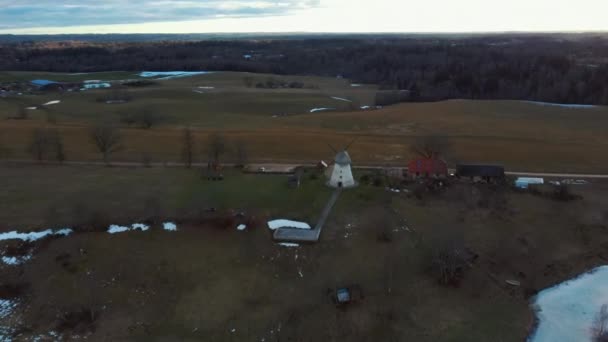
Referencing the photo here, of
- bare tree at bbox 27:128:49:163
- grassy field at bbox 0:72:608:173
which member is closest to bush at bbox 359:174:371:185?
grassy field at bbox 0:72:608:173

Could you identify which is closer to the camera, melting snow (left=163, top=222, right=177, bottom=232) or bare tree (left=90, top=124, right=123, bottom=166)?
melting snow (left=163, top=222, right=177, bottom=232)

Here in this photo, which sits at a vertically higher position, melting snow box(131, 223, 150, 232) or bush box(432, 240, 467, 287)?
melting snow box(131, 223, 150, 232)

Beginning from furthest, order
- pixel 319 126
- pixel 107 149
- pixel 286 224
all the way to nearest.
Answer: pixel 319 126 → pixel 107 149 → pixel 286 224

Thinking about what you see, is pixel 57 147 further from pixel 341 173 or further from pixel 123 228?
pixel 341 173

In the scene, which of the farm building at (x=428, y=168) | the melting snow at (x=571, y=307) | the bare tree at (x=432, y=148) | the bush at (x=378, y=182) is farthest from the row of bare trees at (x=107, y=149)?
the melting snow at (x=571, y=307)

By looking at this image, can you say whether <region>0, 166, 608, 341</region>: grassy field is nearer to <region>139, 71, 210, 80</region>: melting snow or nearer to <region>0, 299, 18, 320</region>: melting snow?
<region>0, 299, 18, 320</region>: melting snow

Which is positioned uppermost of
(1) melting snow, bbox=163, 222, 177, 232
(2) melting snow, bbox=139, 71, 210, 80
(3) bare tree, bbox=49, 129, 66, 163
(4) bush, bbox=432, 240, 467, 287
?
(2) melting snow, bbox=139, 71, 210, 80

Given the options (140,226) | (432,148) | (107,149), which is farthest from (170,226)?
(432,148)
